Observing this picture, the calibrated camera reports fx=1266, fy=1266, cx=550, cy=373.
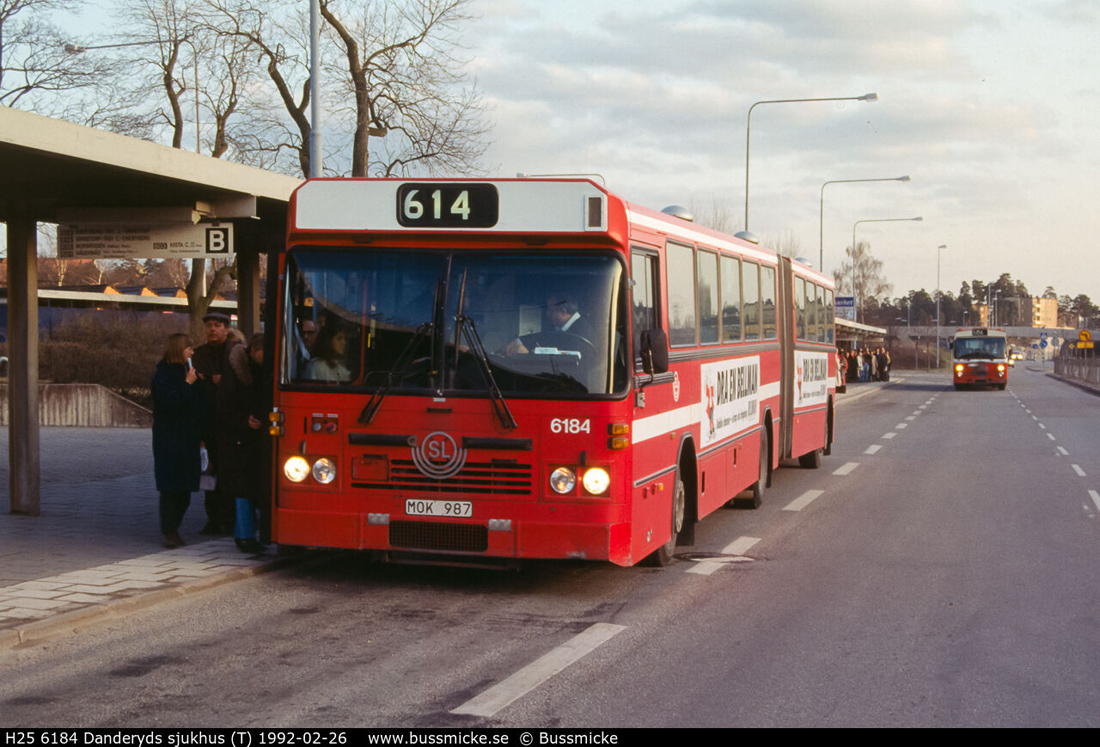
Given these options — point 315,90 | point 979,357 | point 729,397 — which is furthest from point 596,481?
point 979,357

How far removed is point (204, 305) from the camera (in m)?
31.9

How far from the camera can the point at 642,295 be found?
347 inches

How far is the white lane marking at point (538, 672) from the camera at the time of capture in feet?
19.1

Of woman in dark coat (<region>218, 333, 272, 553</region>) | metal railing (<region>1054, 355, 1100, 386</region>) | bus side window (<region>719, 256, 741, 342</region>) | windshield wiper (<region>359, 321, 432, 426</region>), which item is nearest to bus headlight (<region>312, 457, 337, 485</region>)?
windshield wiper (<region>359, 321, 432, 426</region>)

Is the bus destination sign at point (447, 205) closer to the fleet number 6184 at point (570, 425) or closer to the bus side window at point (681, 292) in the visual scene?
the fleet number 6184 at point (570, 425)

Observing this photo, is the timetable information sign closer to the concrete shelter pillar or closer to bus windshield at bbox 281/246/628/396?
the concrete shelter pillar

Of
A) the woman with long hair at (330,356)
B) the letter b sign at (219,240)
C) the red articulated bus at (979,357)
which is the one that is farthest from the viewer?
the red articulated bus at (979,357)

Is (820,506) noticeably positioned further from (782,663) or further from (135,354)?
(135,354)

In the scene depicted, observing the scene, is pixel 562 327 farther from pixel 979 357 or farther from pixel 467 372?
pixel 979 357

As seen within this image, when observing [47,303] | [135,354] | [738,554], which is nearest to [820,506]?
[738,554]

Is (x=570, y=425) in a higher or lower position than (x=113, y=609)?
higher

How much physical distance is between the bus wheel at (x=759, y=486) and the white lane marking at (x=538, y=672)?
21.0ft

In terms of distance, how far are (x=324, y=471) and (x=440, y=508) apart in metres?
0.88

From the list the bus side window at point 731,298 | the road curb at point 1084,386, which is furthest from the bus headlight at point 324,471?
the road curb at point 1084,386
